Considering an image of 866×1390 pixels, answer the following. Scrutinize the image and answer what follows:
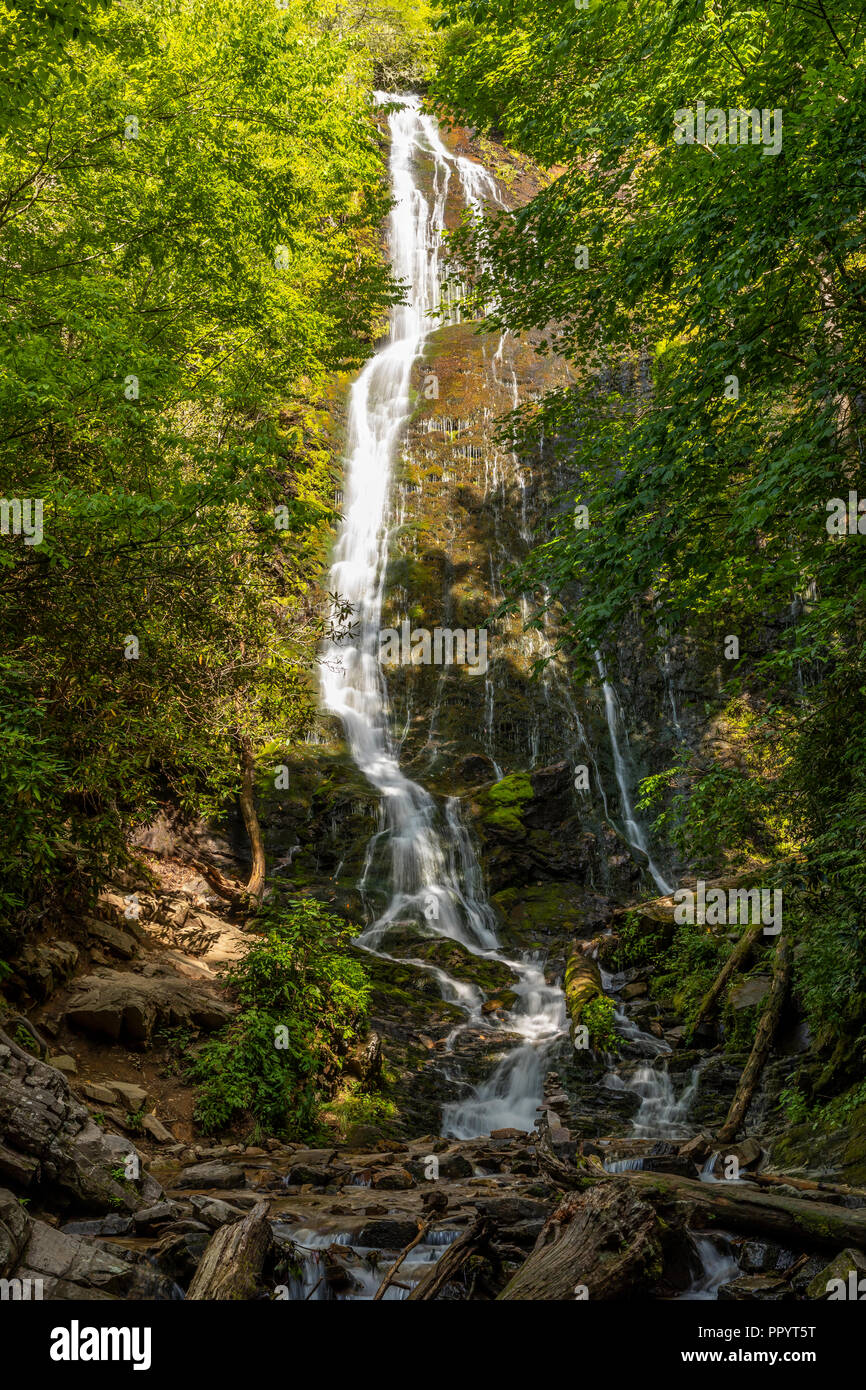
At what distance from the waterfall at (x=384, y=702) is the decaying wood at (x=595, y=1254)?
5704 millimetres

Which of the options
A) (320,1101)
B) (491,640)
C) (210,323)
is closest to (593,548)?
(320,1101)

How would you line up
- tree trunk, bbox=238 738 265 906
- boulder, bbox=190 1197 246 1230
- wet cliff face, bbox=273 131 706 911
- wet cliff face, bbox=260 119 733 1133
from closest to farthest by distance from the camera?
boulder, bbox=190 1197 246 1230 < tree trunk, bbox=238 738 265 906 < wet cliff face, bbox=260 119 733 1133 < wet cliff face, bbox=273 131 706 911

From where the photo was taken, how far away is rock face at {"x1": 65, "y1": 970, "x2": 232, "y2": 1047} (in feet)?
26.0

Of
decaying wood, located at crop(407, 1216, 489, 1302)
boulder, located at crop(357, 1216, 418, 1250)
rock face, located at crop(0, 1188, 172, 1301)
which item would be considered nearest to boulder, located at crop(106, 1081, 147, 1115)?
boulder, located at crop(357, 1216, 418, 1250)

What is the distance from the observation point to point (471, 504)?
27.9 meters

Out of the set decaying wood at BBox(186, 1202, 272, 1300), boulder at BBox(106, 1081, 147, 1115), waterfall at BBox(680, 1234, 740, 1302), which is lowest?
waterfall at BBox(680, 1234, 740, 1302)

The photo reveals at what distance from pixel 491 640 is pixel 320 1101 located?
18.2 m

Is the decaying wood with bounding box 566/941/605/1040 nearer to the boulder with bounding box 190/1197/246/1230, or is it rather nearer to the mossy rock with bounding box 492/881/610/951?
the mossy rock with bounding box 492/881/610/951

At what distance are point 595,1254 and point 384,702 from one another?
65.8 feet

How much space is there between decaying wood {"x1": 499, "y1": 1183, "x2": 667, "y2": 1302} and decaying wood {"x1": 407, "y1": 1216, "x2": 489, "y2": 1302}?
1.05 ft

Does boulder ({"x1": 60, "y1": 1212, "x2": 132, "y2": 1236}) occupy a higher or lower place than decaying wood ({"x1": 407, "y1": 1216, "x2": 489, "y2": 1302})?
lower

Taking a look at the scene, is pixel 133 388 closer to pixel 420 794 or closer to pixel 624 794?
pixel 420 794

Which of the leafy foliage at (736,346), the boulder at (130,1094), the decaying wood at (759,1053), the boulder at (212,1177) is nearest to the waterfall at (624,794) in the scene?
the leafy foliage at (736,346)

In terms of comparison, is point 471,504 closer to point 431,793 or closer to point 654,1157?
point 431,793
